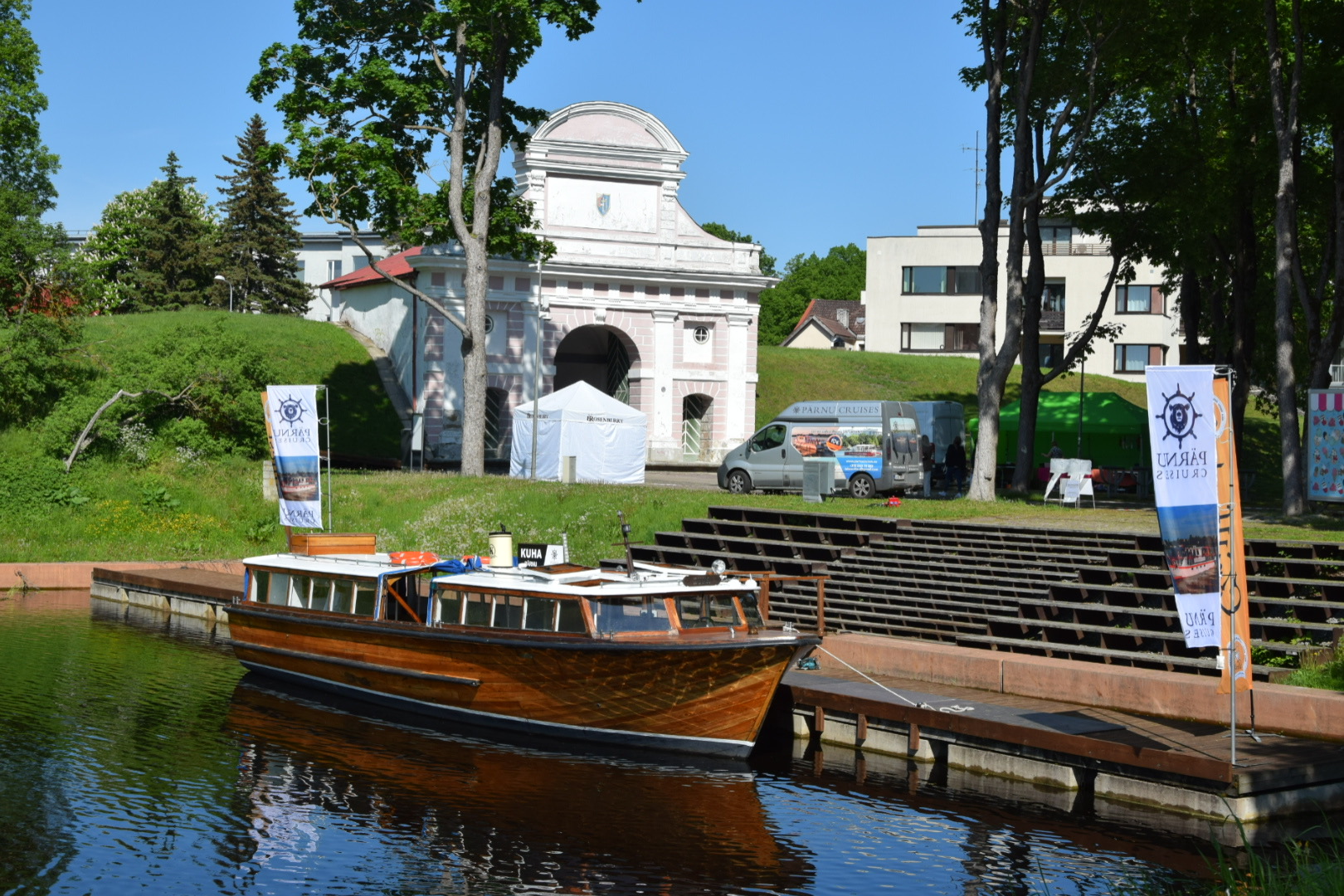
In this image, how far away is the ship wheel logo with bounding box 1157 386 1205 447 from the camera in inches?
519

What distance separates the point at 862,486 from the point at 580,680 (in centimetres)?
1863

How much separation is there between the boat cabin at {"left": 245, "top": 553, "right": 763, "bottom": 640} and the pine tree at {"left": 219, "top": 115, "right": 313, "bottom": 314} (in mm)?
44586

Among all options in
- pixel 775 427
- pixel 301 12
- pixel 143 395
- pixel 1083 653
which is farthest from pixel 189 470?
pixel 1083 653

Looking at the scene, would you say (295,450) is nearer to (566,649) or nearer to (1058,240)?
(566,649)

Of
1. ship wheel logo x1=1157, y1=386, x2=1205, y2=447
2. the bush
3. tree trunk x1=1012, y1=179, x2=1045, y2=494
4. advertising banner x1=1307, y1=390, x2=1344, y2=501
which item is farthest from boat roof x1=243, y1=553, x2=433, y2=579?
tree trunk x1=1012, y1=179, x2=1045, y2=494

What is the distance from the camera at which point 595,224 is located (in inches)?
1969

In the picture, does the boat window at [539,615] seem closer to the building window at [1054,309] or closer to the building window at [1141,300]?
the building window at [1054,309]

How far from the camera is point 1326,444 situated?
24.2 meters

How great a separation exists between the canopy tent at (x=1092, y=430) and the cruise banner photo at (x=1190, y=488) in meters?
29.2

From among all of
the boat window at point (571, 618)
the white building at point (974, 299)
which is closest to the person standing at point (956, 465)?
the boat window at point (571, 618)

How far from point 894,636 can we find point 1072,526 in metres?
4.36

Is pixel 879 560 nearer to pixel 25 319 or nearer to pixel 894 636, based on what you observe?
pixel 894 636

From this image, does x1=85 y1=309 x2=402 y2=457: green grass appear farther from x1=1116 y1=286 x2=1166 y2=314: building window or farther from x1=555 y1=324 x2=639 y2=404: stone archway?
x1=1116 y1=286 x2=1166 y2=314: building window

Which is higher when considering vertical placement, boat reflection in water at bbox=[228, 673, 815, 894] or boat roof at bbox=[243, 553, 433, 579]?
boat roof at bbox=[243, 553, 433, 579]
